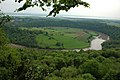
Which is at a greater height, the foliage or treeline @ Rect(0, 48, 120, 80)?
the foliage

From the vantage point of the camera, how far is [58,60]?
79625mm

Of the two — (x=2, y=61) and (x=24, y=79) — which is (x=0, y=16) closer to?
(x=2, y=61)

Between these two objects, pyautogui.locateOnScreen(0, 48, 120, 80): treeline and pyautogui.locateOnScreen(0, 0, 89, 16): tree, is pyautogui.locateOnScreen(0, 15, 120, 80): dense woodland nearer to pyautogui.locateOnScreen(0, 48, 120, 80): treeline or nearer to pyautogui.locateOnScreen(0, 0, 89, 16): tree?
pyautogui.locateOnScreen(0, 48, 120, 80): treeline

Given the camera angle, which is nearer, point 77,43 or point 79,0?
point 79,0

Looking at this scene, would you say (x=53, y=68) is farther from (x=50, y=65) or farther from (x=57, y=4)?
(x=57, y=4)

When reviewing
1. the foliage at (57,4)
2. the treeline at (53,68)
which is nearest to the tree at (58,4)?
the foliage at (57,4)

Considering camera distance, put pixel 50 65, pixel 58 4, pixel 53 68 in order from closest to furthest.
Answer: pixel 58 4 < pixel 53 68 < pixel 50 65

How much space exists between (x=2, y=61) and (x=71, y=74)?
42596mm

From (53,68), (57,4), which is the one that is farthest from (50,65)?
(57,4)

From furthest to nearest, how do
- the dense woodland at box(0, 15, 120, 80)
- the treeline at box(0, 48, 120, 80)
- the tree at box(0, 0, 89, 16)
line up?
the dense woodland at box(0, 15, 120, 80)
the treeline at box(0, 48, 120, 80)
the tree at box(0, 0, 89, 16)

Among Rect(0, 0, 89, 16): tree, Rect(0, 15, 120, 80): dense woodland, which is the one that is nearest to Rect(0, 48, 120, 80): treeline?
Rect(0, 15, 120, 80): dense woodland

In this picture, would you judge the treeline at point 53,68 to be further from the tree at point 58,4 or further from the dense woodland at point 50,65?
the tree at point 58,4

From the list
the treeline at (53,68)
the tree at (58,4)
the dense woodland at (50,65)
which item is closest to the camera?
the tree at (58,4)

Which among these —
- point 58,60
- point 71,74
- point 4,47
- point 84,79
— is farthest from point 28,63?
point 58,60
